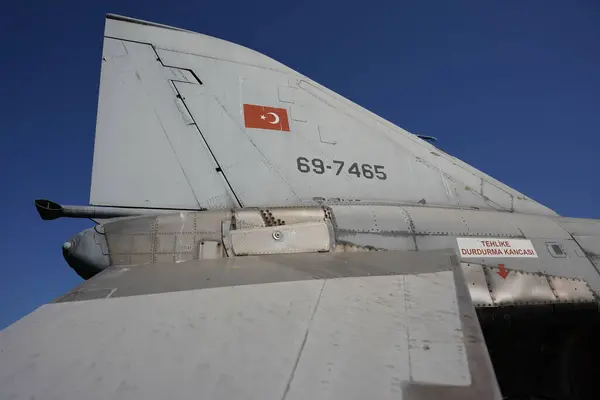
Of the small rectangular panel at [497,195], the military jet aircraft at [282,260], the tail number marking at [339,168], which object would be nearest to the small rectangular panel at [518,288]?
the military jet aircraft at [282,260]

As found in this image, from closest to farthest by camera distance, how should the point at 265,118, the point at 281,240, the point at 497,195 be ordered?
1. the point at 281,240
2. the point at 265,118
3. the point at 497,195

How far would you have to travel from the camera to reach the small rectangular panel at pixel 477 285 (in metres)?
3.94

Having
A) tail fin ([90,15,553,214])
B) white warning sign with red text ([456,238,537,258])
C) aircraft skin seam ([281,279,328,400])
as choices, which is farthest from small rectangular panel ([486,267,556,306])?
aircraft skin seam ([281,279,328,400])

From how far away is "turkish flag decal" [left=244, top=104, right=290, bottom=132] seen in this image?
4.99 m

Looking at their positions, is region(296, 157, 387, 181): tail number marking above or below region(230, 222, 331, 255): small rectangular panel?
above

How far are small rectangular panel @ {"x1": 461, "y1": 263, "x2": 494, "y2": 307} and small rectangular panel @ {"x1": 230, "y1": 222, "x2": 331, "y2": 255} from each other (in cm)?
147

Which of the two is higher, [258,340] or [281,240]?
[281,240]

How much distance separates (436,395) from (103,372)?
1290 mm

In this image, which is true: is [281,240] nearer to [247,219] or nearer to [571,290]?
[247,219]

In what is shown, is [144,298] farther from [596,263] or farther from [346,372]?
[596,263]

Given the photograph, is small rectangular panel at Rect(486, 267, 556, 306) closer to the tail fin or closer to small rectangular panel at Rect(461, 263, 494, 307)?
small rectangular panel at Rect(461, 263, 494, 307)

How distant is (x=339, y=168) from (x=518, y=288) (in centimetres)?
232

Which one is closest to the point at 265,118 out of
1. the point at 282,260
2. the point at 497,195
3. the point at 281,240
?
the point at 281,240

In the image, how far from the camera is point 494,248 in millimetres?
4488
